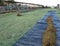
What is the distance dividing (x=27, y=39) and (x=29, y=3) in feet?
33.7

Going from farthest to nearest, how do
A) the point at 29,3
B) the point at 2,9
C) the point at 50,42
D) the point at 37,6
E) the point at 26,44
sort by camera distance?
1. the point at 37,6
2. the point at 29,3
3. the point at 2,9
4. the point at 26,44
5. the point at 50,42

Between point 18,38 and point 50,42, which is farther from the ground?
point 50,42

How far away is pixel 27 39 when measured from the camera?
4.07 m

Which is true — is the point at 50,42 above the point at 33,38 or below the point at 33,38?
above

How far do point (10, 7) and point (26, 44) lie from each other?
722 cm

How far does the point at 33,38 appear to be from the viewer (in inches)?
165

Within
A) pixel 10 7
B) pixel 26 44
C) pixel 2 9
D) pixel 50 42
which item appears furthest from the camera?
pixel 10 7

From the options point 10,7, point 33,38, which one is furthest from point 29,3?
point 33,38

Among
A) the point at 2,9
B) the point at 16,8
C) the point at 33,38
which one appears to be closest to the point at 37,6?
the point at 16,8

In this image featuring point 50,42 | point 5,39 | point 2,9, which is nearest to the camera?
point 50,42

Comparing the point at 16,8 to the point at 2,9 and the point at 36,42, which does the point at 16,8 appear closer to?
the point at 2,9

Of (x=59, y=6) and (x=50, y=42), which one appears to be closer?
(x=50, y=42)

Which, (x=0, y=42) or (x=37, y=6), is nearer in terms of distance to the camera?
(x=0, y=42)

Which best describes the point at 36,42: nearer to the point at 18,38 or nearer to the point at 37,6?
the point at 18,38
